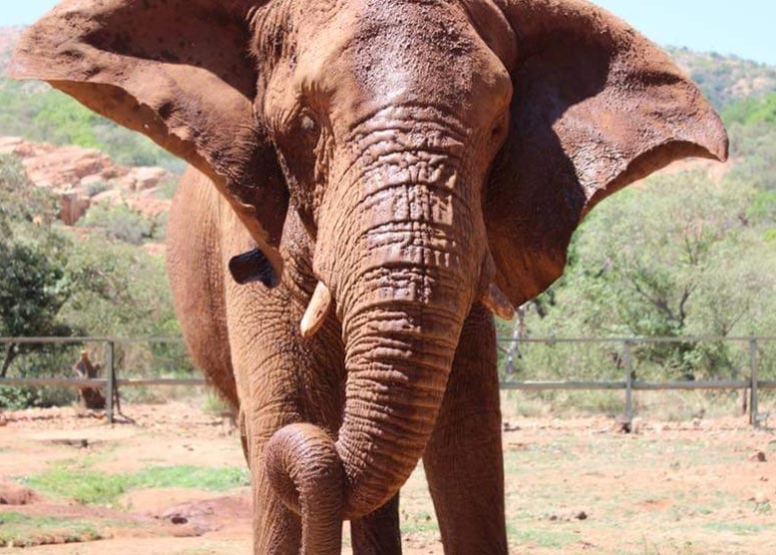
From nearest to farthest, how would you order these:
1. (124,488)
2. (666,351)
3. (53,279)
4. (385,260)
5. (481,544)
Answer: (385,260) → (481,544) → (124,488) → (666,351) → (53,279)

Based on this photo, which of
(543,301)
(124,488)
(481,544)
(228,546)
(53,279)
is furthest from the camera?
(543,301)

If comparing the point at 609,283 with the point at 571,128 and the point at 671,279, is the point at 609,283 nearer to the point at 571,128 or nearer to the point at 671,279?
the point at 671,279

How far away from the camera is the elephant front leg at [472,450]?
5.84 meters

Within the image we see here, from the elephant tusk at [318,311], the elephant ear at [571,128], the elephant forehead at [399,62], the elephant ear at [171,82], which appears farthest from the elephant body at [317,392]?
the elephant forehead at [399,62]

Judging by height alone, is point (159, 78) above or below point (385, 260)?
above

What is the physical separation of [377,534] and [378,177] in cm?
235

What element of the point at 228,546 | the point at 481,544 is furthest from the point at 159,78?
the point at 228,546

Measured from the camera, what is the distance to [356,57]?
4.93 meters

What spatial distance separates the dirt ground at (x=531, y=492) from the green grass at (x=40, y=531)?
14 mm

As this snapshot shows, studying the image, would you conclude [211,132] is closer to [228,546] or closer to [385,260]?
[385,260]

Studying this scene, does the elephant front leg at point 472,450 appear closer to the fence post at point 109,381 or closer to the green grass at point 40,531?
the green grass at point 40,531

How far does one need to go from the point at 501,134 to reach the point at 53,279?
23547 millimetres

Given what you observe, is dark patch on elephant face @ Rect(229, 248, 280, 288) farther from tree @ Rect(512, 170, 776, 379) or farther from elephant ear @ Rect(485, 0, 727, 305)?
tree @ Rect(512, 170, 776, 379)

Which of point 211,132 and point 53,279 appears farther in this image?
point 53,279
